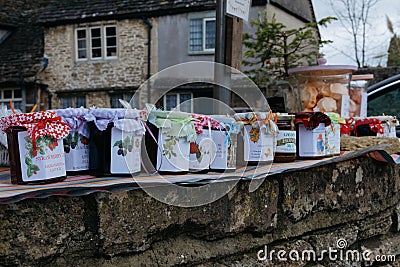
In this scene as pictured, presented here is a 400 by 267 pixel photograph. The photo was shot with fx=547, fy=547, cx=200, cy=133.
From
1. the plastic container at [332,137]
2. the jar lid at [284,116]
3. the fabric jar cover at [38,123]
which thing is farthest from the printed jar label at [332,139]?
the fabric jar cover at [38,123]

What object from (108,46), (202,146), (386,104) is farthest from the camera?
(108,46)

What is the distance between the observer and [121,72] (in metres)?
15.8

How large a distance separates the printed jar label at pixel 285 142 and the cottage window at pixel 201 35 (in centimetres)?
1266

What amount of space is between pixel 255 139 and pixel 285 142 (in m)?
0.24

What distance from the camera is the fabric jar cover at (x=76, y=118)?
5.26 ft

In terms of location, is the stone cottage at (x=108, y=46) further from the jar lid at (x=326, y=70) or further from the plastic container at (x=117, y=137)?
the plastic container at (x=117, y=137)

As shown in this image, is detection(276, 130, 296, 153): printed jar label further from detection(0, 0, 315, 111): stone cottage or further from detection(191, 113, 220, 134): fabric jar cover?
detection(0, 0, 315, 111): stone cottage

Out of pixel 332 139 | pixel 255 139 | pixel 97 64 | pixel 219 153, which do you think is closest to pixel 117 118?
pixel 219 153

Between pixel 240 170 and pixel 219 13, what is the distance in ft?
3.41

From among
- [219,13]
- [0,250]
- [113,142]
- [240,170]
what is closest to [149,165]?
[113,142]

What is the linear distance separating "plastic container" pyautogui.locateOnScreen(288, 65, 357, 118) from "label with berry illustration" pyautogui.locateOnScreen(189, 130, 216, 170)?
4.32ft

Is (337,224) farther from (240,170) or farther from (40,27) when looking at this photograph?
(40,27)

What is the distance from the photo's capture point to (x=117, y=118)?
5.28 feet

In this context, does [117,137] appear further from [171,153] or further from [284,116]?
[284,116]
